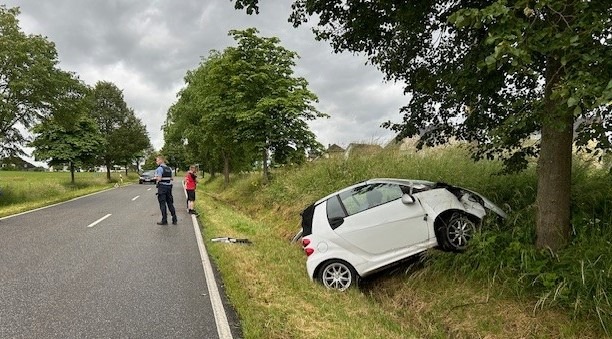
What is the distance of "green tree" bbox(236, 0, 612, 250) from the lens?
3244 millimetres

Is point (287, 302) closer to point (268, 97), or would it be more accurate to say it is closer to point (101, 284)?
point (101, 284)

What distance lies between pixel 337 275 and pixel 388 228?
1.10 m

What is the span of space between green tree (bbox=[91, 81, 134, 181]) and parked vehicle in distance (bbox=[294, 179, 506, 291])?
4981 cm

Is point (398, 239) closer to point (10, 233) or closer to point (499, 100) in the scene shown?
point (499, 100)

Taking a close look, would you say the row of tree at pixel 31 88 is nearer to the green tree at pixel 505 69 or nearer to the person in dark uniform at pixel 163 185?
the person in dark uniform at pixel 163 185

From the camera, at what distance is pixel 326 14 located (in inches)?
258

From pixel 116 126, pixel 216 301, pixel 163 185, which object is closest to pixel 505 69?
pixel 216 301

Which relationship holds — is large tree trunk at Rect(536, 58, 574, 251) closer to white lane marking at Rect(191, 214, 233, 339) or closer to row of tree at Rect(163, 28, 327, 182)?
white lane marking at Rect(191, 214, 233, 339)

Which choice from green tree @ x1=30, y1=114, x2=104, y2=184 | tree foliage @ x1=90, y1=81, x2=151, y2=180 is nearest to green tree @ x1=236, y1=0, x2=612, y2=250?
green tree @ x1=30, y1=114, x2=104, y2=184

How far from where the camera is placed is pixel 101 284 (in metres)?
5.62

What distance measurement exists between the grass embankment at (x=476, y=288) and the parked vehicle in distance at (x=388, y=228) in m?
0.27

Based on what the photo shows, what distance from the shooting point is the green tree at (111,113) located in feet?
165

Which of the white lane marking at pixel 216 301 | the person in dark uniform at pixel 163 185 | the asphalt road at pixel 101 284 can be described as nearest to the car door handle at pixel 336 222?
the white lane marking at pixel 216 301

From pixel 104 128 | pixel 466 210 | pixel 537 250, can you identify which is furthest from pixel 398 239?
pixel 104 128
